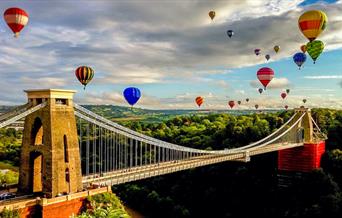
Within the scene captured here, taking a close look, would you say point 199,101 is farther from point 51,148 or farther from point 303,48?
point 51,148

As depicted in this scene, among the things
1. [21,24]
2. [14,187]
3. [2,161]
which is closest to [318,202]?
[14,187]

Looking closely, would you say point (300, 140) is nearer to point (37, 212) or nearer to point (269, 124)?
point (269, 124)

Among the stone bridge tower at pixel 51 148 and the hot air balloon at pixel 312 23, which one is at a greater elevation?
the hot air balloon at pixel 312 23

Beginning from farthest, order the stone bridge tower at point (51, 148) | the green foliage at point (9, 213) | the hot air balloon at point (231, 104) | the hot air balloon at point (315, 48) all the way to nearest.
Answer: the hot air balloon at point (231, 104)
the hot air balloon at point (315, 48)
the stone bridge tower at point (51, 148)
the green foliage at point (9, 213)

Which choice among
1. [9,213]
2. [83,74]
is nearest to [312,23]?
[83,74]

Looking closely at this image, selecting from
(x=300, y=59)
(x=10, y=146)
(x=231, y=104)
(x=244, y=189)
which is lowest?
(x=244, y=189)

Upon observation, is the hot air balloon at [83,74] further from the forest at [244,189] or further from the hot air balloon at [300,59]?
the hot air balloon at [300,59]

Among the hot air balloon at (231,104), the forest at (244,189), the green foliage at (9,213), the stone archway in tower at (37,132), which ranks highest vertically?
the hot air balloon at (231,104)

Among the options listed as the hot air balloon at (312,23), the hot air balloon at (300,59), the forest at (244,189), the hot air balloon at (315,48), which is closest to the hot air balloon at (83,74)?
the forest at (244,189)
